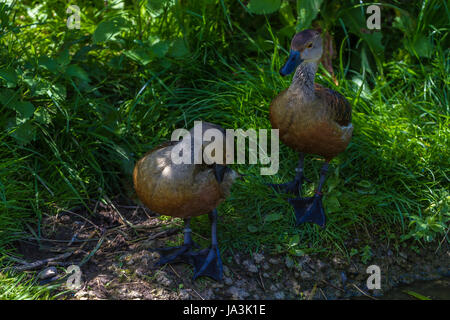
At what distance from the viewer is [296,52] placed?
3607 mm

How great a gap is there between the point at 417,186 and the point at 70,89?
2736mm

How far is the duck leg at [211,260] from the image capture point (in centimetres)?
315

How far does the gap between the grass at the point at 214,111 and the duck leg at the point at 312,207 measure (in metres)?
0.07

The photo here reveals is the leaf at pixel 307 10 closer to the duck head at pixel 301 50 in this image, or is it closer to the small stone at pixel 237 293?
the duck head at pixel 301 50

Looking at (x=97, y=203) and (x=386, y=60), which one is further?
(x=386, y=60)

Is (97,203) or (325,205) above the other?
(97,203)

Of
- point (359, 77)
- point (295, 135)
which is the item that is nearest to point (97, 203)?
point (295, 135)

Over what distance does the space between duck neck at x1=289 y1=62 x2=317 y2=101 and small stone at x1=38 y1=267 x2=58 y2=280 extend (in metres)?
1.88

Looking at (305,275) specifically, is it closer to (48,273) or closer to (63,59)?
(48,273)

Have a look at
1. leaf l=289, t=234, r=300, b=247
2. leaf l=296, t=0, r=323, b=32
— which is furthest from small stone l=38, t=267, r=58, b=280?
leaf l=296, t=0, r=323, b=32

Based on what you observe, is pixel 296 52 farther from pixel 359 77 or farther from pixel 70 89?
pixel 70 89

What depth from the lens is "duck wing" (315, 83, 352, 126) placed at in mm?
3551

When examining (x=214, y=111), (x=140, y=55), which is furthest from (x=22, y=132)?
(x=214, y=111)

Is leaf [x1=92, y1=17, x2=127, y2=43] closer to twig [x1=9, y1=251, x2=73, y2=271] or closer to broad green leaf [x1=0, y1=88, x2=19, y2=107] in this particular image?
broad green leaf [x1=0, y1=88, x2=19, y2=107]
